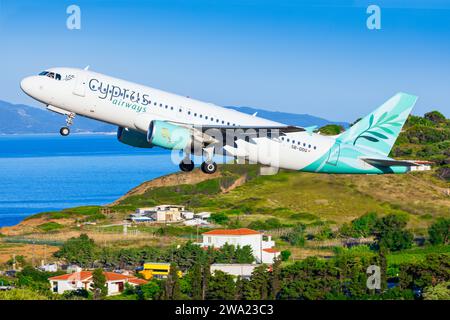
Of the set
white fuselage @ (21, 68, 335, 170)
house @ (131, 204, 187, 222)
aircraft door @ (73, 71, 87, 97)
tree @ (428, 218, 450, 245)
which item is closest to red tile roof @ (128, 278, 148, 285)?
tree @ (428, 218, 450, 245)

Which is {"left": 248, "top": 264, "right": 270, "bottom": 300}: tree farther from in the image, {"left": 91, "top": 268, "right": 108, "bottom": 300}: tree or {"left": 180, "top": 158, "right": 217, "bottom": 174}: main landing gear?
{"left": 180, "top": 158, "right": 217, "bottom": 174}: main landing gear

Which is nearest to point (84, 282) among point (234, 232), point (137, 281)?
point (137, 281)

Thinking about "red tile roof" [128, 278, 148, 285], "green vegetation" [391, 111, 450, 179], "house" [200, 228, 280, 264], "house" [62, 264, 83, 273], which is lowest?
"red tile roof" [128, 278, 148, 285]

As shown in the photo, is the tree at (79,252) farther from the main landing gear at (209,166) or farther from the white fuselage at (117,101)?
the white fuselage at (117,101)

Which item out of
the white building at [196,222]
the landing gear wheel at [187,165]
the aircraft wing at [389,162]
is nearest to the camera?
the aircraft wing at [389,162]

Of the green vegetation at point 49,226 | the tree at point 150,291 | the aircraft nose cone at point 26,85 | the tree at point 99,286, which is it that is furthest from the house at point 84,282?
the green vegetation at point 49,226

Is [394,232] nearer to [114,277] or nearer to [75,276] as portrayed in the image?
[114,277]
